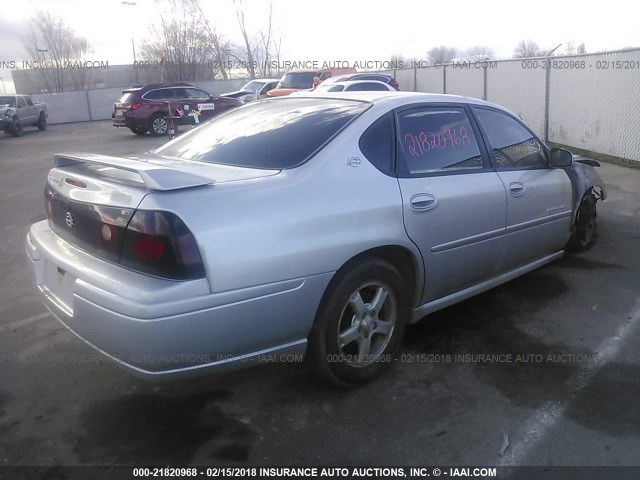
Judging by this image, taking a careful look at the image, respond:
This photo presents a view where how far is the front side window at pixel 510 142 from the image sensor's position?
3992 mm

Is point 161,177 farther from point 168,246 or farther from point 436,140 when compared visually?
point 436,140

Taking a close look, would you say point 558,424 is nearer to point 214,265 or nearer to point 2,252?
point 214,265

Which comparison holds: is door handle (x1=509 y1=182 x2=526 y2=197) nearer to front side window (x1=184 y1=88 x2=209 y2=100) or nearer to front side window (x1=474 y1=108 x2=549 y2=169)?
front side window (x1=474 y1=108 x2=549 y2=169)

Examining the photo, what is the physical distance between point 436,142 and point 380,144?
0.53m

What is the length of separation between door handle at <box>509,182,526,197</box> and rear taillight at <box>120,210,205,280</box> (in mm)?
2394

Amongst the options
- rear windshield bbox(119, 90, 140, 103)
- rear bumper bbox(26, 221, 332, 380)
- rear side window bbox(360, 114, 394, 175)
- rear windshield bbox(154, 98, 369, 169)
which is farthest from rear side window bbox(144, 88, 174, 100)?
rear bumper bbox(26, 221, 332, 380)

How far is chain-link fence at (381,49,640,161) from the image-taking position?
10148 mm

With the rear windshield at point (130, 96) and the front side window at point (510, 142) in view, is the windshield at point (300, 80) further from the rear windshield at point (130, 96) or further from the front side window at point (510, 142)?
the front side window at point (510, 142)

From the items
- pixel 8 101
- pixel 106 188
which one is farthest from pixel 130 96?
pixel 106 188

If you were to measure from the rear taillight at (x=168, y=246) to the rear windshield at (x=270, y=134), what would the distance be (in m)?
0.76

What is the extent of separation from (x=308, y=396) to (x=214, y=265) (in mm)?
1110

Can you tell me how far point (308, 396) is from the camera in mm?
3162

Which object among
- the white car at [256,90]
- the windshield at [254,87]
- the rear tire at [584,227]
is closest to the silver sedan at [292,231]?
the rear tire at [584,227]

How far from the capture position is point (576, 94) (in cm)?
1178
